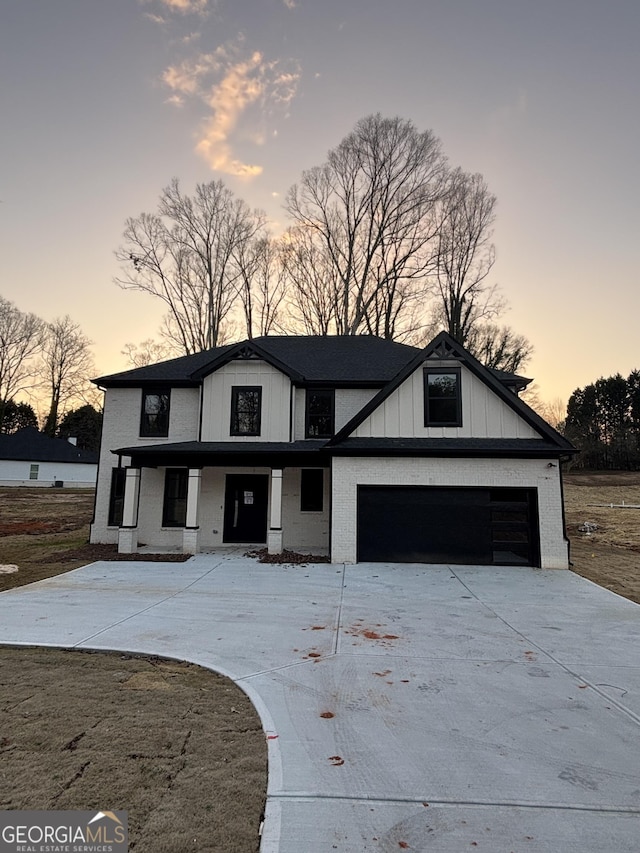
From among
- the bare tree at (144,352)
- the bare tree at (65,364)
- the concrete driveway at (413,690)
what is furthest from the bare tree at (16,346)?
the concrete driveway at (413,690)

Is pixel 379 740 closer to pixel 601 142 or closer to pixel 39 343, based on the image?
pixel 601 142

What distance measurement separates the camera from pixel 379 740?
3.66 metres

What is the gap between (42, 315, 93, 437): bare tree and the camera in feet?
170

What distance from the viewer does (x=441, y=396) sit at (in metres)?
12.9

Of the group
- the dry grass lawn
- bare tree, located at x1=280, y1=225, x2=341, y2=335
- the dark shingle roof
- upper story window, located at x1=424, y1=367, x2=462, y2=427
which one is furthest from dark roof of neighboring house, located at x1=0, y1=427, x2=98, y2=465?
the dry grass lawn

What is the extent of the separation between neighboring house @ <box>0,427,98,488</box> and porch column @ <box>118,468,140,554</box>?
3938cm

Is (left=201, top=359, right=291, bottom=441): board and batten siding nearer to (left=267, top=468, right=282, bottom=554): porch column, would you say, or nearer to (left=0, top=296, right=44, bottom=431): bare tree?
(left=267, top=468, right=282, bottom=554): porch column

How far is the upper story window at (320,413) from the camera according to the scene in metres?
15.5

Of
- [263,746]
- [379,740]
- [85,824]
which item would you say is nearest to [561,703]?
[379,740]

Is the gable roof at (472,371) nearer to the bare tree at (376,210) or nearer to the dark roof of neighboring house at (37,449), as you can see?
the bare tree at (376,210)

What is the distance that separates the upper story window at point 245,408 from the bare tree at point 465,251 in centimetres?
1668

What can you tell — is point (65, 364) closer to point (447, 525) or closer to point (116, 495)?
point (116, 495)

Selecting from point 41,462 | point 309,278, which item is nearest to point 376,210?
point 309,278

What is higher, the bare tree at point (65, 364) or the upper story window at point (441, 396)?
the bare tree at point (65, 364)
